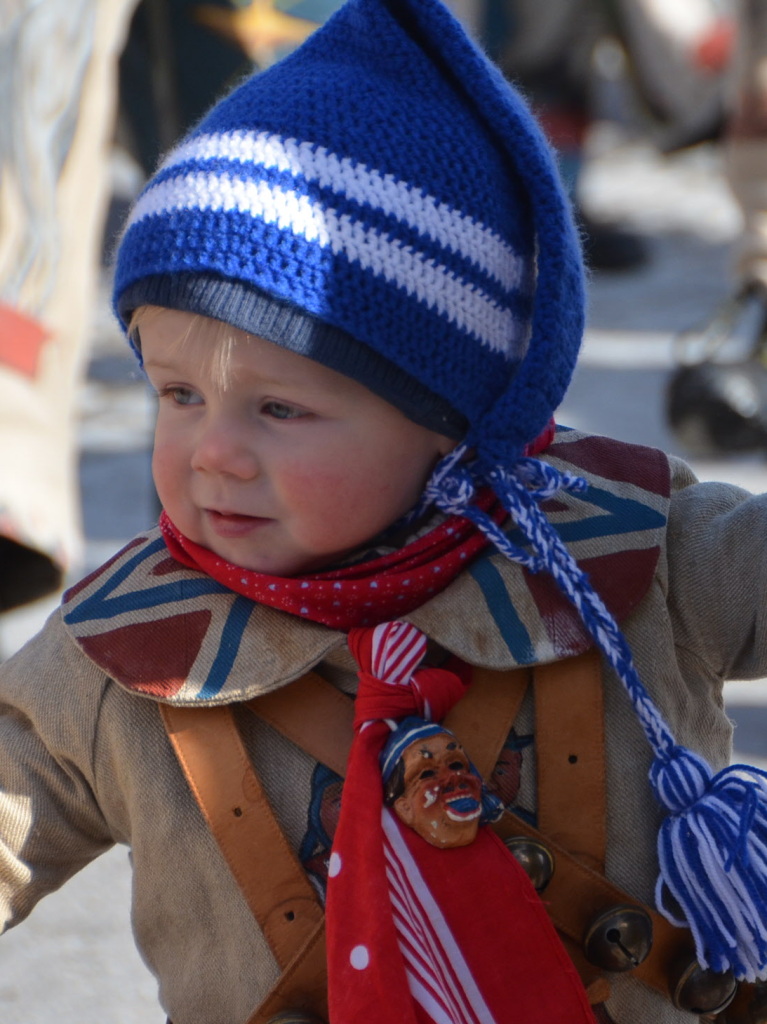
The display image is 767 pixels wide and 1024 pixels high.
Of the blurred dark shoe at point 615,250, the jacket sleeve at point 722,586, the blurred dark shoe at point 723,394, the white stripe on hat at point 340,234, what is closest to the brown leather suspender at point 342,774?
the jacket sleeve at point 722,586

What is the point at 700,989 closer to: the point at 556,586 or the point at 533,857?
the point at 533,857

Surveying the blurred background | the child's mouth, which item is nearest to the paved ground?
the blurred background

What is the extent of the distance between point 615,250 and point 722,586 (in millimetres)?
5284

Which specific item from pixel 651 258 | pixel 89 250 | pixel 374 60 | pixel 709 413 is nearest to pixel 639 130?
pixel 651 258

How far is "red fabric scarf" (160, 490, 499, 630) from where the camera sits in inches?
47.9

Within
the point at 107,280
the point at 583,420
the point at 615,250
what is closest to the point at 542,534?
the point at 583,420

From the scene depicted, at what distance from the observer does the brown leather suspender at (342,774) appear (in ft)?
3.91

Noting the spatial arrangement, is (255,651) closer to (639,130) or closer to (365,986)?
(365,986)

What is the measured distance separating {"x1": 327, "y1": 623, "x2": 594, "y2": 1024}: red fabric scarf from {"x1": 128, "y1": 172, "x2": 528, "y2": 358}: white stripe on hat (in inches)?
15.6

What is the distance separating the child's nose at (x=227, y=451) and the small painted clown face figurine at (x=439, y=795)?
0.28m

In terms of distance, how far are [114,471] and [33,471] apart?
1841 mm

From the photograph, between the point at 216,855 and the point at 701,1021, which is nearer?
the point at 216,855

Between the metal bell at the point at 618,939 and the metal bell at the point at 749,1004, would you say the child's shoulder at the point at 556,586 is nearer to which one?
the metal bell at the point at 618,939

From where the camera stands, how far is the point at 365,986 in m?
1.08
